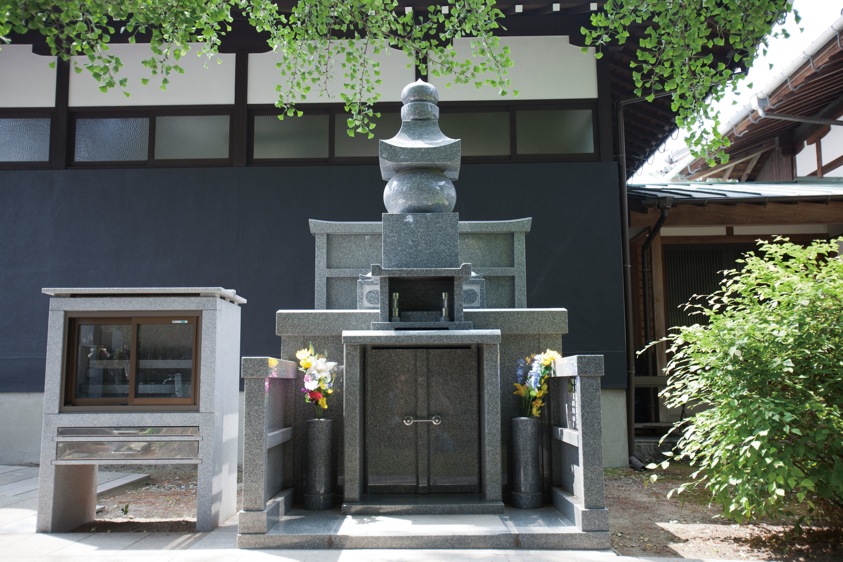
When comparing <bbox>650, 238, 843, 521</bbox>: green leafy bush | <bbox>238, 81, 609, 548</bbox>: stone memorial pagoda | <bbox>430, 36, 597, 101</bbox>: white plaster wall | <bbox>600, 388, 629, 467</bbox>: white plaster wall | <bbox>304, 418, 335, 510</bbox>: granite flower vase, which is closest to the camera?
<bbox>650, 238, 843, 521</bbox>: green leafy bush

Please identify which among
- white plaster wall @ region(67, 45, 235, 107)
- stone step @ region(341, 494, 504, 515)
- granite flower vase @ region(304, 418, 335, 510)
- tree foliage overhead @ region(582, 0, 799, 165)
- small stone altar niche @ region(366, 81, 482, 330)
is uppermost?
white plaster wall @ region(67, 45, 235, 107)

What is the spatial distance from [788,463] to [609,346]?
4.59 meters

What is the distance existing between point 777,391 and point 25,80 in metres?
10.3

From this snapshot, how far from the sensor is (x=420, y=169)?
748cm

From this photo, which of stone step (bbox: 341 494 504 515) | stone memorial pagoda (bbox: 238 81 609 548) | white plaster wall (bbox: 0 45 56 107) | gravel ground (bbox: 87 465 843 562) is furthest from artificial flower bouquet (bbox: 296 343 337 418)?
white plaster wall (bbox: 0 45 56 107)

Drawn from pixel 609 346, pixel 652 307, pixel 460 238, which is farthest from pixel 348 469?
pixel 652 307

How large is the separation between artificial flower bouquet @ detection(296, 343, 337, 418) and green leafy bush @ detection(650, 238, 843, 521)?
300cm

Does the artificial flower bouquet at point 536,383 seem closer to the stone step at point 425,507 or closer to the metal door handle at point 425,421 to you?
the metal door handle at point 425,421

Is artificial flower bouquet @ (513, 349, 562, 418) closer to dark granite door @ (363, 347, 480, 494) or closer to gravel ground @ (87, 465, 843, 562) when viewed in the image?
dark granite door @ (363, 347, 480, 494)

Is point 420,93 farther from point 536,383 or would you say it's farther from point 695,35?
point 536,383

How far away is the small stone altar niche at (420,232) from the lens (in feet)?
22.3

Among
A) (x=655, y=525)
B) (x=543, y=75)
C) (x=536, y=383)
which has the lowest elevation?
(x=655, y=525)

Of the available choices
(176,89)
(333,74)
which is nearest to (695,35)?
(333,74)

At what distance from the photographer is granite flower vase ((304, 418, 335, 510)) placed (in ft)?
20.7
